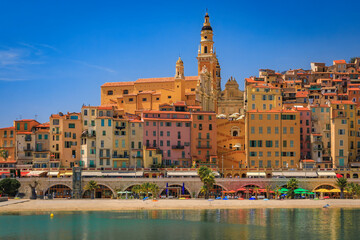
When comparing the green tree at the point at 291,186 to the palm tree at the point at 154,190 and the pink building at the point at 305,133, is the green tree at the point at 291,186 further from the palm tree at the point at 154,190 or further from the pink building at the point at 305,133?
the palm tree at the point at 154,190

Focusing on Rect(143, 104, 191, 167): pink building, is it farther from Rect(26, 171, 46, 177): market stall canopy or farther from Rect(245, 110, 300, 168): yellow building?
Rect(26, 171, 46, 177): market stall canopy

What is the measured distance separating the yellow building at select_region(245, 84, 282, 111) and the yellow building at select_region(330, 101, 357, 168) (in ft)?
44.7

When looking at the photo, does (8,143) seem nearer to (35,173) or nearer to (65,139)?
(65,139)

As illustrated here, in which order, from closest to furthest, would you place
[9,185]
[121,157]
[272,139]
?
1. [9,185]
2. [121,157]
3. [272,139]

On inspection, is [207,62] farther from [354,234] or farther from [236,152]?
[354,234]

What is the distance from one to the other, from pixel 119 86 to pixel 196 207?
50.9 meters

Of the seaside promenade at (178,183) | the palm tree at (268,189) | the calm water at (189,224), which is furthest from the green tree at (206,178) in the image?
the palm tree at (268,189)

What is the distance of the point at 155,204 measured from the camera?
302 feet

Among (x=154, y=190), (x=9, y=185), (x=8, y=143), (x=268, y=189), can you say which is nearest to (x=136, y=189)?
(x=154, y=190)

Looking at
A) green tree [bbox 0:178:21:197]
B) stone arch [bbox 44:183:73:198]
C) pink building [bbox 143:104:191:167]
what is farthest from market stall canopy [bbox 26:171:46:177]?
pink building [bbox 143:104:191:167]

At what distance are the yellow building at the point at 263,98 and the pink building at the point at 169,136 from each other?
1857 cm

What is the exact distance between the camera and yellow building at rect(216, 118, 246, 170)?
11331cm

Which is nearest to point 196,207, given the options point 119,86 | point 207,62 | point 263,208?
point 263,208

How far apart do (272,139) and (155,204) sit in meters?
30.4
